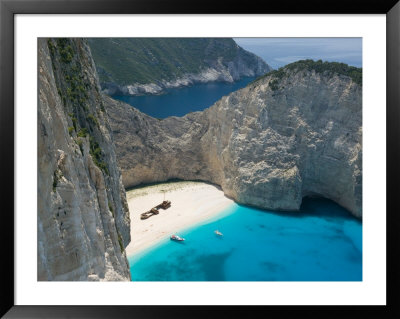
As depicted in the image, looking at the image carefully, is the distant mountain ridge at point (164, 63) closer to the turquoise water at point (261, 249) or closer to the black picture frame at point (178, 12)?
the turquoise water at point (261, 249)

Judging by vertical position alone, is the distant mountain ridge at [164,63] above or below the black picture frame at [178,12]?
above

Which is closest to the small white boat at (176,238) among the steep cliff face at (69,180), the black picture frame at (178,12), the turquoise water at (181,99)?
the steep cliff face at (69,180)

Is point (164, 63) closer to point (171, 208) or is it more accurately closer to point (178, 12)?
point (171, 208)

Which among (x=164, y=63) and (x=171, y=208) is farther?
(x=164, y=63)

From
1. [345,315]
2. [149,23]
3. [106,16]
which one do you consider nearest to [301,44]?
[149,23]

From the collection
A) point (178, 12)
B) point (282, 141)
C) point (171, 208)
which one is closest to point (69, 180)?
point (178, 12)

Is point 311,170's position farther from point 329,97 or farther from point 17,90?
point 17,90

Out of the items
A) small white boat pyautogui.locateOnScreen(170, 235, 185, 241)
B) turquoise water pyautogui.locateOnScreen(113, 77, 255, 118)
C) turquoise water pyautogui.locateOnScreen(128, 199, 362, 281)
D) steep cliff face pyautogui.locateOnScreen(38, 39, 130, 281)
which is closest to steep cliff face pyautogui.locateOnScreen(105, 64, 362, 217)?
turquoise water pyautogui.locateOnScreen(128, 199, 362, 281)
